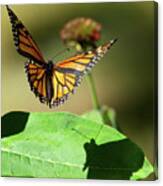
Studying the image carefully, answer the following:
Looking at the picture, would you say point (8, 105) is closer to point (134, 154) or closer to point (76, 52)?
point (76, 52)

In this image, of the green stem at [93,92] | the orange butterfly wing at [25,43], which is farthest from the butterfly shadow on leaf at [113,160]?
the orange butterfly wing at [25,43]

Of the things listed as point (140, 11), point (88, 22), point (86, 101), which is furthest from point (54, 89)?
point (140, 11)

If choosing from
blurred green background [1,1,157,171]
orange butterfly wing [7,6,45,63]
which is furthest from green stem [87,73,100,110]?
orange butterfly wing [7,6,45,63]

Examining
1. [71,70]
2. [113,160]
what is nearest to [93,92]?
Result: [71,70]

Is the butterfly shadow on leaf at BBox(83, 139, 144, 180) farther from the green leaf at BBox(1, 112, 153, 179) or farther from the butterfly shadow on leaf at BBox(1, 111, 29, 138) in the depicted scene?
the butterfly shadow on leaf at BBox(1, 111, 29, 138)

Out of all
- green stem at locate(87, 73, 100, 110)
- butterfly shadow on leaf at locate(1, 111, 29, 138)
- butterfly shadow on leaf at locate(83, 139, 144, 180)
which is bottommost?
butterfly shadow on leaf at locate(83, 139, 144, 180)

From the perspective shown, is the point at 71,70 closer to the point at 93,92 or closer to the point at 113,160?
the point at 93,92
